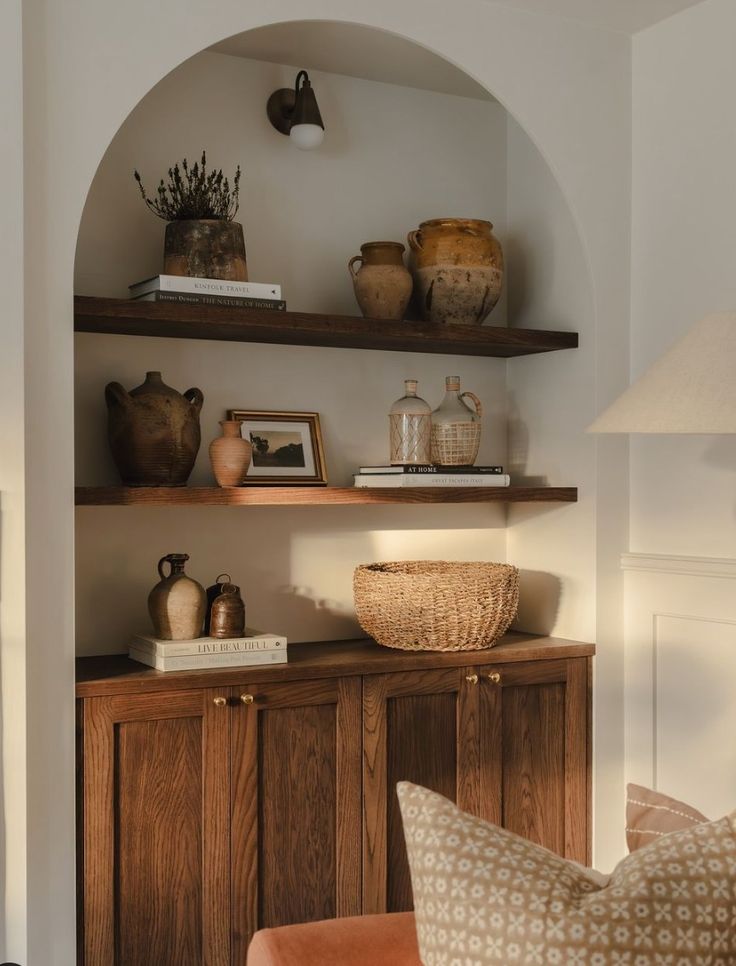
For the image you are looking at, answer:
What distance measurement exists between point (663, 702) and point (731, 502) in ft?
1.93

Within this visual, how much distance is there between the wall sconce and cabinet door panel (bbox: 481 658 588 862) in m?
1.49

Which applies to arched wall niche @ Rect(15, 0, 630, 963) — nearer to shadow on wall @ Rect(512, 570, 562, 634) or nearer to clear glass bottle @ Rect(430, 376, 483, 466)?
shadow on wall @ Rect(512, 570, 562, 634)

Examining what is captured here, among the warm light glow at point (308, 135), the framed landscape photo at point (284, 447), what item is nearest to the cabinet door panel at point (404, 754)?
the framed landscape photo at point (284, 447)

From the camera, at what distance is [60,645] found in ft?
7.83

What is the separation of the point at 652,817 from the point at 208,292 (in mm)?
1593

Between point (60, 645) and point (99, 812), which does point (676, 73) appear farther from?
point (99, 812)

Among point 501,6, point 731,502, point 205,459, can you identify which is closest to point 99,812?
point 205,459

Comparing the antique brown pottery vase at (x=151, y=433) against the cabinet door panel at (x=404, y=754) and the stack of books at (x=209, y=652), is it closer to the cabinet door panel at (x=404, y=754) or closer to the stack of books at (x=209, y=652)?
the stack of books at (x=209, y=652)

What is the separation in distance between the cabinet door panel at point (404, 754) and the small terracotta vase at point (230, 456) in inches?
23.7

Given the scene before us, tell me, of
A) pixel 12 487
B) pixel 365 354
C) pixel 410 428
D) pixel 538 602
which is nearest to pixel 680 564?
pixel 538 602

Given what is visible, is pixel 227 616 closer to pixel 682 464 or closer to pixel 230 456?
pixel 230 456

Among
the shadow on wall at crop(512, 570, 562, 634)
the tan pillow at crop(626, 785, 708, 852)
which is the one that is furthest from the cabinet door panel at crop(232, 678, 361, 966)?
Answer: the tan pillow at crop(626, 785, 708, 852)

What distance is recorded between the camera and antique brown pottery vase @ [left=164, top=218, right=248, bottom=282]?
8.84 ft

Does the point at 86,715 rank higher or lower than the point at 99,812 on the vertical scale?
higher
